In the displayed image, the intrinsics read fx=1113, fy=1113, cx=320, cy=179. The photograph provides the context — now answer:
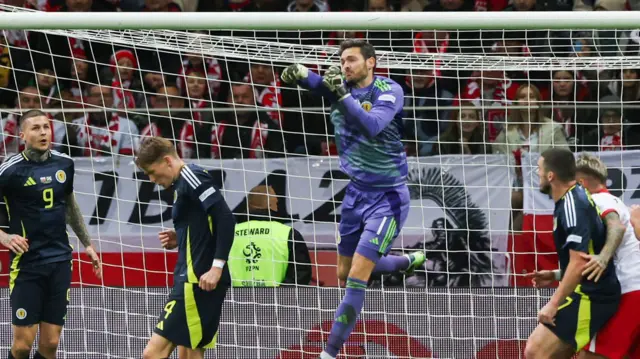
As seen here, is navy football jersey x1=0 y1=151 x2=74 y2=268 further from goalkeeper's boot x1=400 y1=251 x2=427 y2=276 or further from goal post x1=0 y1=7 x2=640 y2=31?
goalkeeper's boot x1=400 y1=251 x2=427 y2=276

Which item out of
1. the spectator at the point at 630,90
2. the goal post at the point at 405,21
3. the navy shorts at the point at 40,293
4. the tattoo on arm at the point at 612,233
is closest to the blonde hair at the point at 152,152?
the goal post at the point at 405,21

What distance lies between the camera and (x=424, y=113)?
10.8m

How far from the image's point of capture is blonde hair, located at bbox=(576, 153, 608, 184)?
715cm

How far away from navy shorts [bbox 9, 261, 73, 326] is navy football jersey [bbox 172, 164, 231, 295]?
1237 millimetres

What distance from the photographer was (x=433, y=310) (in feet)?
29.0

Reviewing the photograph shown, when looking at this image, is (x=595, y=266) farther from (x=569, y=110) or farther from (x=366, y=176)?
(x=569, y=110)

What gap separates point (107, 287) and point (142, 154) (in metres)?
2.25

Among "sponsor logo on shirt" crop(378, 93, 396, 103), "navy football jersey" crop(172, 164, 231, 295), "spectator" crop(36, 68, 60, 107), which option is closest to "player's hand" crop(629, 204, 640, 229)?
"sponsor logo on shirt" crop(378, 93, 396, 103)

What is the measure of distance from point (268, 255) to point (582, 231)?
11.2ft

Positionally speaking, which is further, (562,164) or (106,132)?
(106,132)

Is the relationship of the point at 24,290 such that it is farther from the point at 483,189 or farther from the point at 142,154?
the point at 483,189

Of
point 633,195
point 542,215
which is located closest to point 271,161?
point 542,215

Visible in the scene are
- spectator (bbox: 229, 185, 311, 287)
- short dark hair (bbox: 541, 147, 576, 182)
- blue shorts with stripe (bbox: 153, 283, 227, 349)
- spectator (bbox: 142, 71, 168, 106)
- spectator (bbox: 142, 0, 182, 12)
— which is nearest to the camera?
short dark hair (bbox: 541, 147, 576, 182)

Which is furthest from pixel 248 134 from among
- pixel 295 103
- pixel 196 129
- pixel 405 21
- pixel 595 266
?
pixel 595 266
